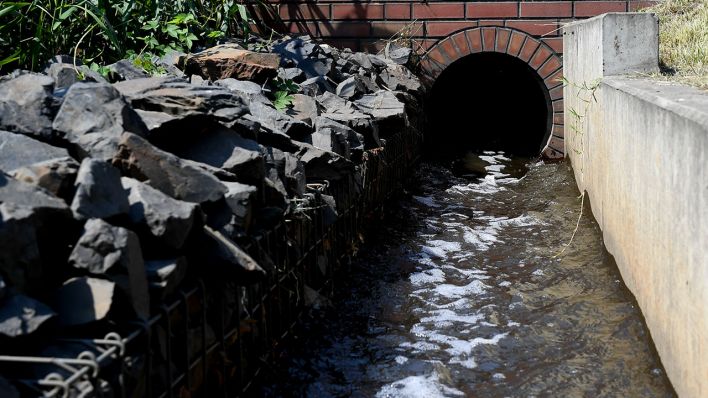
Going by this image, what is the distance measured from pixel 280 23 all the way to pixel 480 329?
211 inches

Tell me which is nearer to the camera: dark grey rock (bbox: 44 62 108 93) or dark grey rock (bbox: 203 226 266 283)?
dark grey rock (bbox: 203 226 266 283)

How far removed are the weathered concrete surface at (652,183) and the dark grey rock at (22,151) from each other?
181 centimetres

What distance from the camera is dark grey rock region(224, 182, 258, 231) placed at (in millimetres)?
2805

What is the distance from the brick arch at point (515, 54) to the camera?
841 cm

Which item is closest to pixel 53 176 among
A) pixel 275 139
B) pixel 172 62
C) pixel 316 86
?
pixel 275 139

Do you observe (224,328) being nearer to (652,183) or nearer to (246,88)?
(652,183)

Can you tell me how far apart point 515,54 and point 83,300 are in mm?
6868

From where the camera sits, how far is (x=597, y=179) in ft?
18.7

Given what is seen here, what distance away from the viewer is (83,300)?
207cm

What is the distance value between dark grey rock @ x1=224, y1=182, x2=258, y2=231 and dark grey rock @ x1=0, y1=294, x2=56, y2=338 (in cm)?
87

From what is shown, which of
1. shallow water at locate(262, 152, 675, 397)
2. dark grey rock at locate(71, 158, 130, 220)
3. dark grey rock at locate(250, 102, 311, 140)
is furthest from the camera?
dark grey rock at locate(250, 102, 311, 140)

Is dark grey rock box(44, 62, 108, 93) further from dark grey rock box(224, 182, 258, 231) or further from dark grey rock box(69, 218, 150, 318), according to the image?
dark grey rock box(69, 218, 150, 318)

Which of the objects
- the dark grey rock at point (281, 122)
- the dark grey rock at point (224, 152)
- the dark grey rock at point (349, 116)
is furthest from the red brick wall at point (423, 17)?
the dark grey rock at point (224, 152)

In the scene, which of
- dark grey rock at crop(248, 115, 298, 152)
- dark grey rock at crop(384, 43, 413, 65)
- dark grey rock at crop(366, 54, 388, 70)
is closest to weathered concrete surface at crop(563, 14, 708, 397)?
dark grey rock at crop(248, 115, 298, 152)
